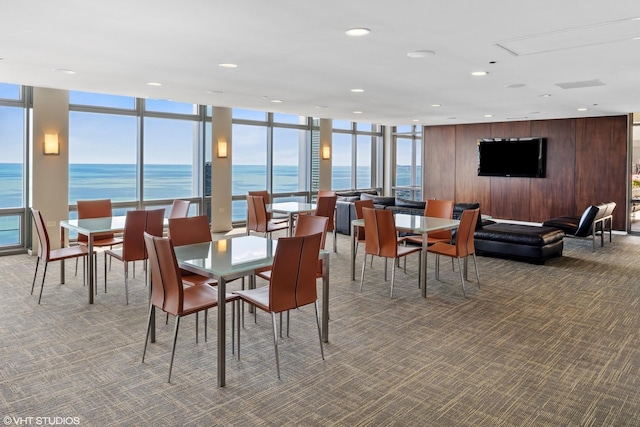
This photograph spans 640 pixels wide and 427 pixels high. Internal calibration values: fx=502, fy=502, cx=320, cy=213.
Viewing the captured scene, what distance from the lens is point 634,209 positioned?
10680mm

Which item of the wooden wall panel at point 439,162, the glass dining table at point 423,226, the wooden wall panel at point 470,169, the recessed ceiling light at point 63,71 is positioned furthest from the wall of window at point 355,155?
the recessed ceiling light at point 63,71

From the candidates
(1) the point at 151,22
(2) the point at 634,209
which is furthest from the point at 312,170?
(1) the point at 151,22

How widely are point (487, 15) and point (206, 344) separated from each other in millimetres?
3301

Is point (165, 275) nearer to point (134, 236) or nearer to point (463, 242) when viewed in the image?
point (134, 236)

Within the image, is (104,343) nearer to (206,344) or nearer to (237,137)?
(206,344)

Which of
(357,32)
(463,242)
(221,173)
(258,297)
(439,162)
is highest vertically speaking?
(357,32)

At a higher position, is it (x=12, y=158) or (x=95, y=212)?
(x=12, y=158)

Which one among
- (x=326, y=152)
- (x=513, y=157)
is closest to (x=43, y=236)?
(x=326, y=152)

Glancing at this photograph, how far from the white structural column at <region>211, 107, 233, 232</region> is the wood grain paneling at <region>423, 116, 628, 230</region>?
6.21m

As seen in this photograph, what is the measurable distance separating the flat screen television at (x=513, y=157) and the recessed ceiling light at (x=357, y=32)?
905 cm

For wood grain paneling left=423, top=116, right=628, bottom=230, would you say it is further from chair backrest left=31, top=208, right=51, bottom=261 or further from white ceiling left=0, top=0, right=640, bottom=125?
chair backrest left=31, top=208, right=51, bottom=261

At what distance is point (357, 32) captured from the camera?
13.6ft

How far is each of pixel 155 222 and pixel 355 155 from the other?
368 inches

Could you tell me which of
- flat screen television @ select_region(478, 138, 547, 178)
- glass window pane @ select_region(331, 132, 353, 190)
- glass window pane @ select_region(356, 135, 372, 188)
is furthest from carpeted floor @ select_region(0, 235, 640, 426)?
glass window pane @ select_region(356, 135, 372, 188)
